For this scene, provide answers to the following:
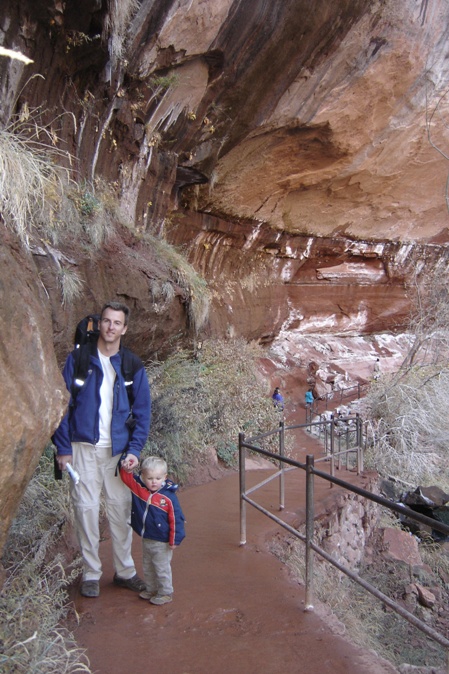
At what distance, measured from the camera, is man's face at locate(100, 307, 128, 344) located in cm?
317

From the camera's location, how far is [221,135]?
28.8 ft

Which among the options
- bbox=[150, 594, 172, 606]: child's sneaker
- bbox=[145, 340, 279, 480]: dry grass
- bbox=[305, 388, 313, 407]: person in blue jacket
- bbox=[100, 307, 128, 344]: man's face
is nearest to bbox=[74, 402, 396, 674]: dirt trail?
bbox=[150, 594, 172, 606]: child's sneaker

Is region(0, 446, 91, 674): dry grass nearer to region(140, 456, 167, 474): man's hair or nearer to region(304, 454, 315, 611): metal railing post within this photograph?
region(140, 456, 167, 474): man's hair

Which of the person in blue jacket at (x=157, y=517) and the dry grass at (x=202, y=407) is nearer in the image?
the person in blue jacket at (x=157, y=517)

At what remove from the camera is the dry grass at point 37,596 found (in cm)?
226

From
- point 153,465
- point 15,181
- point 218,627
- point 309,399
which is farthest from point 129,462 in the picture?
point 309,399

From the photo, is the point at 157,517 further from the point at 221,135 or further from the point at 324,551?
the point at 221,135

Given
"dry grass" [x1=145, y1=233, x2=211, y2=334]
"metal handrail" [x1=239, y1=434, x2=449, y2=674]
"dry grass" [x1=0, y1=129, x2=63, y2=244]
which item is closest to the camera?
"metal handrail" [x1=239, y1=434, x2=449, y2=674]

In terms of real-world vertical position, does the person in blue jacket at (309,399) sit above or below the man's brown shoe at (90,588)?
below

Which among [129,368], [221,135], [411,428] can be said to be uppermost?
[221,135]

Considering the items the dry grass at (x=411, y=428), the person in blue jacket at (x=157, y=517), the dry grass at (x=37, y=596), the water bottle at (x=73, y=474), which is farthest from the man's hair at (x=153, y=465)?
the dry grass at (x=411, y=428)

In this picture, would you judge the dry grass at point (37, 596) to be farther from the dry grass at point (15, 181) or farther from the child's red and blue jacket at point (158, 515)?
the dry grass at point (15, 181)

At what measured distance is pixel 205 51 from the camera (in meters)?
6.97

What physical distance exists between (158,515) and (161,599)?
62cm
